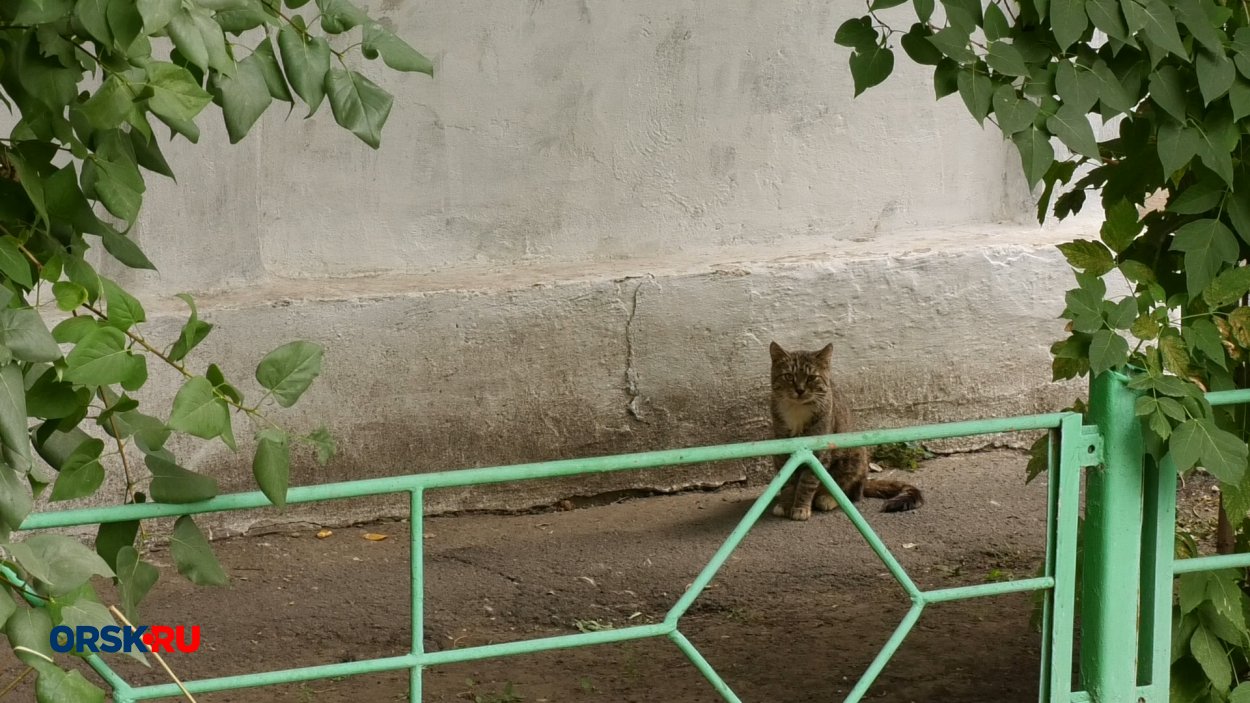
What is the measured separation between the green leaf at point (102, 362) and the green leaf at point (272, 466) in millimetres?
229

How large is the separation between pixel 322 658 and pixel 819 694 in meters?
1.60

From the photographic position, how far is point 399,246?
17.9 ft

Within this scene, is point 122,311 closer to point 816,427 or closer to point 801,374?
point 801,374

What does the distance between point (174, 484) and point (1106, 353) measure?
5.63ft

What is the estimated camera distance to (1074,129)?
2555 mm

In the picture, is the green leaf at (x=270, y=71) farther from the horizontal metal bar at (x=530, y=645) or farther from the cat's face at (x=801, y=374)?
the cat's face at (x=801, y=374)

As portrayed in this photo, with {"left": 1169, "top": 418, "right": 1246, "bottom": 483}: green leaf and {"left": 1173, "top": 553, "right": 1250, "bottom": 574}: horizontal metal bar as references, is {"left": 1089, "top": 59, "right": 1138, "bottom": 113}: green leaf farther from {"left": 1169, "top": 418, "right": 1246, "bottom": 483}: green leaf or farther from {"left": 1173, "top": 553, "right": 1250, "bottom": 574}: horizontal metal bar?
{"left": 1173, "top": 553, "right": 1250, "bottom": 574}: horizontal metal bar

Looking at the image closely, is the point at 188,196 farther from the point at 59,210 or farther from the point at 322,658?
the point at 59,210

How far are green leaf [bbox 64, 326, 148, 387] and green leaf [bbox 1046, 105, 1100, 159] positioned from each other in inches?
65.1

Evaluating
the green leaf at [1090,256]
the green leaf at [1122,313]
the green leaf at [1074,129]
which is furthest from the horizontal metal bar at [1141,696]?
the green leaf at [1074,129]

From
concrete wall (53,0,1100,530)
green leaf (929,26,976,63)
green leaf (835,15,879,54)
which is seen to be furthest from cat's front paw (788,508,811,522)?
green leaf (929,26,976,63)

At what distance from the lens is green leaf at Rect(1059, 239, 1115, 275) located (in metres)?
2.95

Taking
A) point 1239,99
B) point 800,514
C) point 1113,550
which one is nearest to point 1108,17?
point 1239,99

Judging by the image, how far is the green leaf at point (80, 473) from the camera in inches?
81.7
